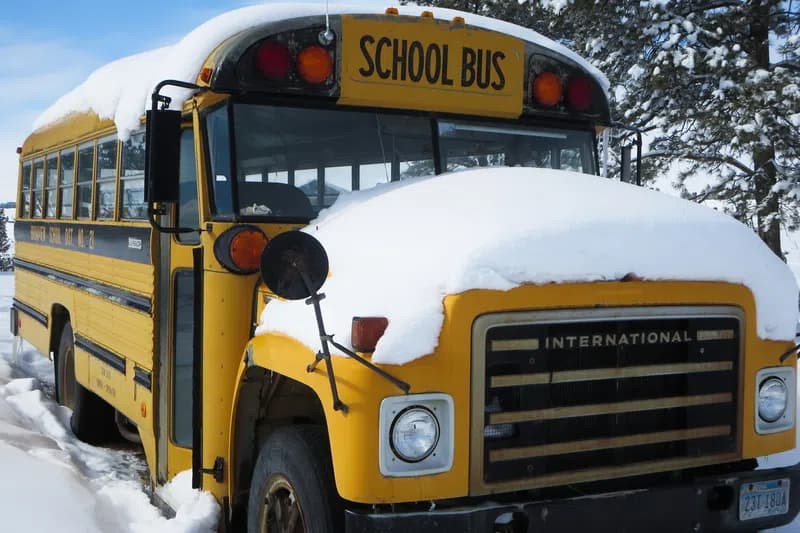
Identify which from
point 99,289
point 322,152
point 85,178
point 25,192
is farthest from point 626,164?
point 25,192

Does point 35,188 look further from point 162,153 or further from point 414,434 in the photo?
point 414,434

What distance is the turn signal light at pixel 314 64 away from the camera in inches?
Answer: 141

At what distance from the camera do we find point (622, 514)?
264 cm

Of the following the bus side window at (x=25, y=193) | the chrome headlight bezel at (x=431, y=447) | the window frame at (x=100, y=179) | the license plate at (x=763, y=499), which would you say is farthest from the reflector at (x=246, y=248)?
the bus side window at (x=25, y=193)

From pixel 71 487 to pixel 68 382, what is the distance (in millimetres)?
2544

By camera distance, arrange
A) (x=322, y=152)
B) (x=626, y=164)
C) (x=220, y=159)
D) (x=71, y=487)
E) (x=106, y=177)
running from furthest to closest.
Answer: (x=106, y=177), (x=626, y=164), (x=71, y=487), (x=322, y=152), (x=220, y=159)

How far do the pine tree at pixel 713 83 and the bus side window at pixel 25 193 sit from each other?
7.64 m

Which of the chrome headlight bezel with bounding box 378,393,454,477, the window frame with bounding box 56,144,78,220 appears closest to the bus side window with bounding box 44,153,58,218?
the window frame with bounding box 56,144,78,220

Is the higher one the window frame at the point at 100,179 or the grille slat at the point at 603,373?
the window frame at the point at 100,179

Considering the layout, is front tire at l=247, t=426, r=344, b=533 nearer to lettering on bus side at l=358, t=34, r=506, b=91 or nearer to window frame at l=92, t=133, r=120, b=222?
lettering on bus side at l=358, t=34, r=506, b=91

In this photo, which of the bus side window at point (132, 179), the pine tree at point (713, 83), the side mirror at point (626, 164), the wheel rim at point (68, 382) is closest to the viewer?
the bus side window at point (132, 179)

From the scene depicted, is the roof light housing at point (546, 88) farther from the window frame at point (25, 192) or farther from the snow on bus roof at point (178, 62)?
the window frame at point (25, 192)

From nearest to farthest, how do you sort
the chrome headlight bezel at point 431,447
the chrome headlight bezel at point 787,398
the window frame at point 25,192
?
the chrome headlight bezel at point 431,447 < the chrome headlight bezel at point 787,398 < the window frame at point 25,192

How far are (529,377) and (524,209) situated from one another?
1.92 feet
